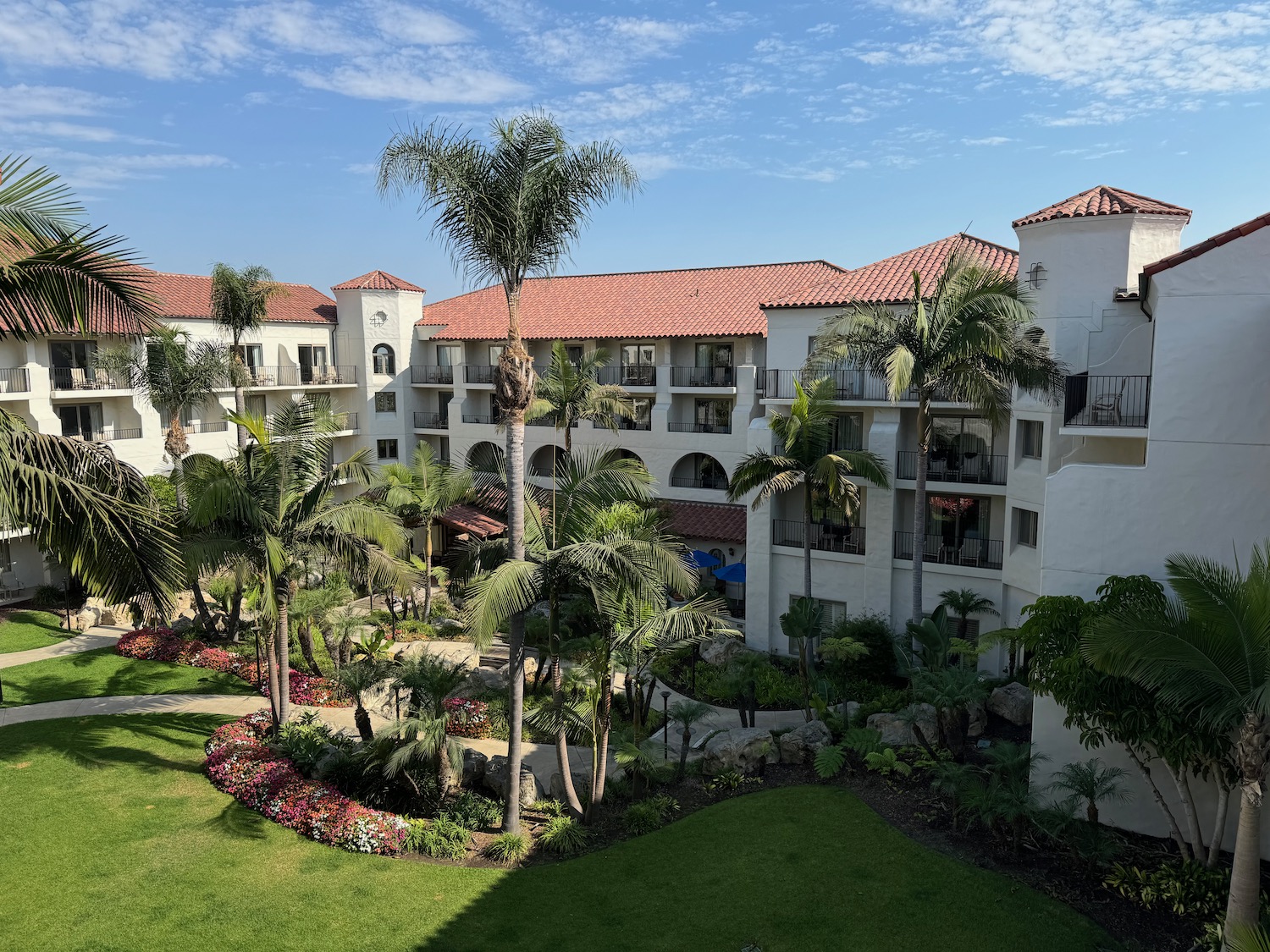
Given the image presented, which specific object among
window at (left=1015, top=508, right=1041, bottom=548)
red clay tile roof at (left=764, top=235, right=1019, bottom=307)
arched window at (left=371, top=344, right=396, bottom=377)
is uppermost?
red clay tile roof at (left=764, top=235, right=1019, bottom=307)

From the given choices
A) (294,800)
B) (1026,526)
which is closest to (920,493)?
(1026,526)

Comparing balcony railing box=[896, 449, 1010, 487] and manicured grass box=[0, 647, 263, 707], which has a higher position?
balcony railing box=[896, 449, 1010, 487]

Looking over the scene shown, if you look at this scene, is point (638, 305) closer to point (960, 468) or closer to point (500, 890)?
point (960, 468)

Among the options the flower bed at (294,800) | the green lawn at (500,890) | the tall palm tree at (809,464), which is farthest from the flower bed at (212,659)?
the tall palm tree at (809,464)

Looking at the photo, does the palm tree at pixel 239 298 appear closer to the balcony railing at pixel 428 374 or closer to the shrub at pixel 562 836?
the balcony railing at pixel 428 374

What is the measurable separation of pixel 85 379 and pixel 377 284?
13111 mm

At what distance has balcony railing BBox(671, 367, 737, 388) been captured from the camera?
3347cm

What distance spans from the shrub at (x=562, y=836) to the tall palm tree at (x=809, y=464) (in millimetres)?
10321

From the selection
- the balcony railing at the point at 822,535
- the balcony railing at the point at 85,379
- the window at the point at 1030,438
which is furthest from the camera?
the balcony railing at the point at 85,379

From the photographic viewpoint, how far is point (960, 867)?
502 inches

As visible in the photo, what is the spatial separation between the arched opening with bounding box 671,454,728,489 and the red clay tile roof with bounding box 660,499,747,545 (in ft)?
3.33

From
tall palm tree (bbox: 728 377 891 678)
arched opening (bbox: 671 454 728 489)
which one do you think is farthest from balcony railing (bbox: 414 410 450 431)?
tall palm tree (bbox: 728 377 891 678)

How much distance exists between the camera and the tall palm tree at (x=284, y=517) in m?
15.7

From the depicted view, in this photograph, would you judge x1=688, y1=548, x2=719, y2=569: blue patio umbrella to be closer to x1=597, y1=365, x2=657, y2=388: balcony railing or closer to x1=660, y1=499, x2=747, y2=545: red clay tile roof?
x1=660, y1=499, x2=747, y2=545: red clay tile roof
